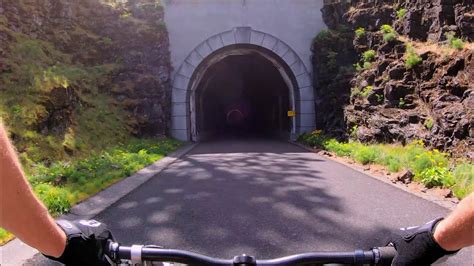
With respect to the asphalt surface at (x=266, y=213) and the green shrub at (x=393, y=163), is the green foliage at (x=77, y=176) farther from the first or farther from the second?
the green shrub at (x=393, y=163)

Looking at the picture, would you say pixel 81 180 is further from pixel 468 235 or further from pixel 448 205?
pixel 468 235

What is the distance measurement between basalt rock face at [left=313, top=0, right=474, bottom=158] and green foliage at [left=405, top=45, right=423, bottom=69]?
10 cm

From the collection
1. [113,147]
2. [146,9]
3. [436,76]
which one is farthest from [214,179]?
[146,9]

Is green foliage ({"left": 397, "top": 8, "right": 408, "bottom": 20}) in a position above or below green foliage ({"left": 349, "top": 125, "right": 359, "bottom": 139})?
above

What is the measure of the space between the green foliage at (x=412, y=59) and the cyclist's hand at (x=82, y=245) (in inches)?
536

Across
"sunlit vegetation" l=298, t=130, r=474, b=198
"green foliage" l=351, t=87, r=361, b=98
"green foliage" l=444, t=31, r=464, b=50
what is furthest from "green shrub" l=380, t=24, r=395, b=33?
"sunlit vegetation" l=298, t=130, r=474, b=198

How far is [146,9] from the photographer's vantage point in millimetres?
22109

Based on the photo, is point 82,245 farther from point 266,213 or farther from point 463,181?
point 463,181

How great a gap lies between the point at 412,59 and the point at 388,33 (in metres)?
3.00

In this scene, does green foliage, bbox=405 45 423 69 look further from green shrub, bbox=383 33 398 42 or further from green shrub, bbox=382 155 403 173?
green shrub, bbox=382 155 403 173

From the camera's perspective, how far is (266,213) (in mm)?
6504

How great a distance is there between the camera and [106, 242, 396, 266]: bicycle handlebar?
6.09ft

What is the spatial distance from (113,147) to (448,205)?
11.1 meters

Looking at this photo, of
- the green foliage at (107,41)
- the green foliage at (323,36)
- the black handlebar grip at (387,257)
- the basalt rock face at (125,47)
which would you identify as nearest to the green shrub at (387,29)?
the green foliage at (323,36)
